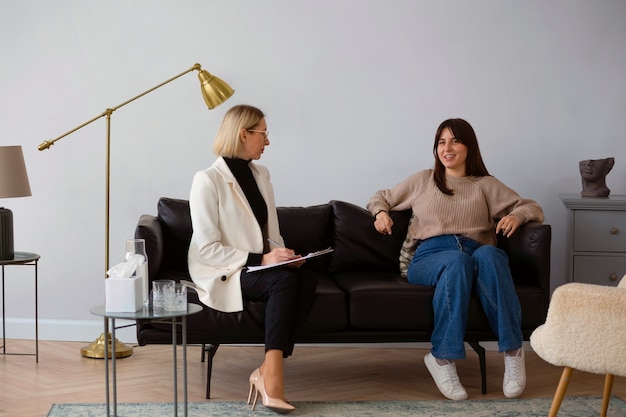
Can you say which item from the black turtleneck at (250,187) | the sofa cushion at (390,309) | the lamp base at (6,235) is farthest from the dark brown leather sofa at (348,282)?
the lamp base at (6,235)

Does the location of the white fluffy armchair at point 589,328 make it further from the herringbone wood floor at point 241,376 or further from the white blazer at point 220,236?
the white blazer at point 220,236

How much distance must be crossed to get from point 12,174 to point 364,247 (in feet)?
5.57

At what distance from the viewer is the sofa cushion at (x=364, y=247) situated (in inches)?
165

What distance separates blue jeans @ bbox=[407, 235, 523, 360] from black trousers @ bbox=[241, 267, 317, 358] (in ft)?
1.78

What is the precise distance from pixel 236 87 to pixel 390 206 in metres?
1.09

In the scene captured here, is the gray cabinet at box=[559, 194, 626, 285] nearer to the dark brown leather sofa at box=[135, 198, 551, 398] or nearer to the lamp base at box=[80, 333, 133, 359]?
the dark brown leather sofa at box=[135, 198, 551, 398]

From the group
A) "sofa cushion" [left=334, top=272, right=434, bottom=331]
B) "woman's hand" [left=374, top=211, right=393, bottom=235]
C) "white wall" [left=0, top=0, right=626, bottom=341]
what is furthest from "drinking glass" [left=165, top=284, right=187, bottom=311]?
"white wall" [left=0, top=0, right=626, bottom=341]

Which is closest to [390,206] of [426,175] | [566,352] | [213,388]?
[426,175]

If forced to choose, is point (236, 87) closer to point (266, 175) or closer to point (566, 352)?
point (266, 175)

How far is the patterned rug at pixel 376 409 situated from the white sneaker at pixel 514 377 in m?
0.05

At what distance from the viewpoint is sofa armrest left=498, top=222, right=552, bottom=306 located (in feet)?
12.5

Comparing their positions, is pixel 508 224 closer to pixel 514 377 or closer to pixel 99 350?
pixel 514 377

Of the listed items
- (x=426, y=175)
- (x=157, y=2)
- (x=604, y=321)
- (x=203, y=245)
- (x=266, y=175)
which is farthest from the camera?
(x=157, y=2)

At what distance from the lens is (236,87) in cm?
462
